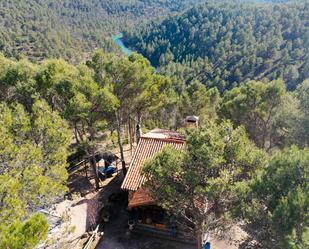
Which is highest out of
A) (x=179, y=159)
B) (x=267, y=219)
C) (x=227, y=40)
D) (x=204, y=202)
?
(x=179, y=159)

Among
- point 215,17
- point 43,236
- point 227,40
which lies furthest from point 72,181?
point 215,17

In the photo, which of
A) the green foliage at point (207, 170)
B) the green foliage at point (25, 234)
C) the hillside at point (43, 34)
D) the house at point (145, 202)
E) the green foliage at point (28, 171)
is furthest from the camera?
the hillside at point (43, 34)

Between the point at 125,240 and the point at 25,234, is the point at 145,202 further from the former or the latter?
the point at 25,234

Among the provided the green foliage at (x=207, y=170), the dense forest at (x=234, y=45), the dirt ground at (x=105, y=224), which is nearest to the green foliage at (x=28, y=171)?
the dirt ground at (x=105, y=224)

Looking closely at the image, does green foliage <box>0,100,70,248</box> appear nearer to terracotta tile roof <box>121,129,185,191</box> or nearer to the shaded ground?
terracotta tile roof <box>121,129,185,191</box>

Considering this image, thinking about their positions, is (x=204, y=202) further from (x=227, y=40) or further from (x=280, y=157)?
(x=227, y=40)

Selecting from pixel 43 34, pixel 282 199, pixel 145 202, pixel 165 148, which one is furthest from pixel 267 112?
pixel 43 34

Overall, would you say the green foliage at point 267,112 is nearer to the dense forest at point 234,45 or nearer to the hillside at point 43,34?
the dense forest at point 234,45
